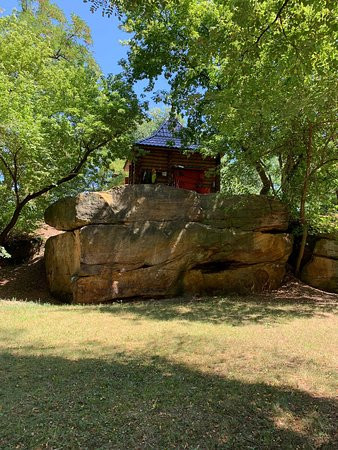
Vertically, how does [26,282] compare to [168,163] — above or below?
below

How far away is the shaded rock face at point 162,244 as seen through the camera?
1073 cm

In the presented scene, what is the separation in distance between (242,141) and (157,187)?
3433 millimetres

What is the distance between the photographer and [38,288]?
13195 mm

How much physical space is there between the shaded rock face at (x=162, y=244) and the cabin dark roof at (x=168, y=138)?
15.8 ft

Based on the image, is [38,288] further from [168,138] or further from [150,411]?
[150,411]

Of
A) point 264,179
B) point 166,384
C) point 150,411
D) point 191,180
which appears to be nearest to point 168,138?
point 191,180

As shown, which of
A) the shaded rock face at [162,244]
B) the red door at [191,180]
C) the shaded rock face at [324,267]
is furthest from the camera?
the red door at [191,180]

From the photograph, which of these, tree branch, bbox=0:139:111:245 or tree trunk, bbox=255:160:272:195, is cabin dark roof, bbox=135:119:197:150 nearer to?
tree branch, bbox=0:139:111:245

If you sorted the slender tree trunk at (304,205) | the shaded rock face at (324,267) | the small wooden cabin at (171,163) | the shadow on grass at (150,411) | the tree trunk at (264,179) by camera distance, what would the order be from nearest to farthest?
the shadow on grass at (150,411) → the slender tree trunk at (304,205) → the shaded rock face at (324,267) → the tree trunk at (264,179) → the small wooden cabin at (171,163)

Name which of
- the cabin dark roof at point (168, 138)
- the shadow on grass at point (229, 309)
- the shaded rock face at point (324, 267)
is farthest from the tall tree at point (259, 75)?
the shadow on grass at point (229, 309)

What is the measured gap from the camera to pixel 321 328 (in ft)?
23.6

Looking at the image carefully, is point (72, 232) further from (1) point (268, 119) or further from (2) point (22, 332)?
(1) point (268, 119)

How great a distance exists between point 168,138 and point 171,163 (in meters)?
1.27

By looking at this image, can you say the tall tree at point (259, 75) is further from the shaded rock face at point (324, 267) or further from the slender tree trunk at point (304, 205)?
the shaded rock face at point (324, 267)
